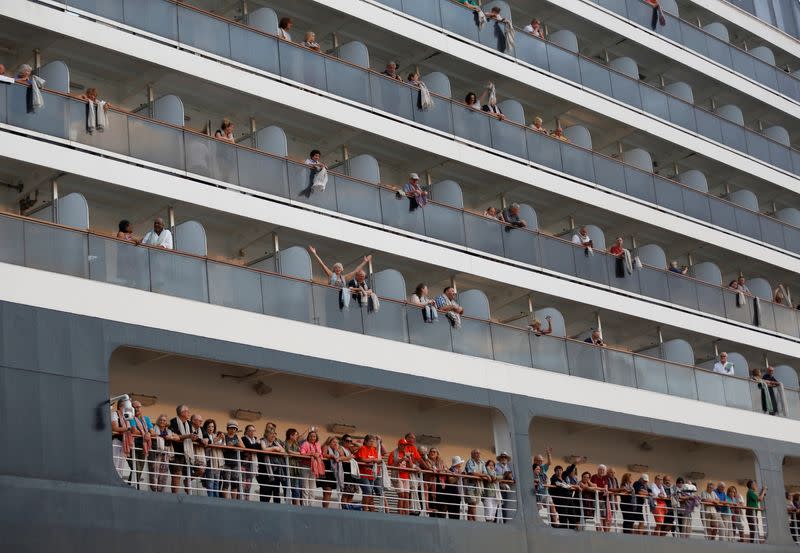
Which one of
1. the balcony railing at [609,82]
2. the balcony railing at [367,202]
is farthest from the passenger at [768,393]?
the balcony railing at [609,82]

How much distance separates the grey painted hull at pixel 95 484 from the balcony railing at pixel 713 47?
15055 millimetres

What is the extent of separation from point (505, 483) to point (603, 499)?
8.17 feet

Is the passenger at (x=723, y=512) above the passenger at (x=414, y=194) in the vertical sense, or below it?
below

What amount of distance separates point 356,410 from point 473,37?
8561 millimetres

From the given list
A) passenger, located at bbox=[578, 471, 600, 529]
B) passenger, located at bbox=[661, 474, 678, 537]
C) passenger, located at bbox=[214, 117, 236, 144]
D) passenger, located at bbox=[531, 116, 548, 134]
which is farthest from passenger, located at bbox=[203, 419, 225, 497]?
passenger, located at bbox=[531, 116, 548, 134]

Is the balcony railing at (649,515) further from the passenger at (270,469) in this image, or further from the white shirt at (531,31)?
the white shirt at (531,31)

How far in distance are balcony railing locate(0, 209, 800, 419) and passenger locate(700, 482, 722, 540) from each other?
206 centimetres

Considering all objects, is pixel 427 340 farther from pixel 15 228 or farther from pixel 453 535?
pixel 15 228

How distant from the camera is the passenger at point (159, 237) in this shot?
19.8 m

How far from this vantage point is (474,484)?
22391 mm

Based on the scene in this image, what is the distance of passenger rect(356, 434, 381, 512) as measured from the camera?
2044 centimetres

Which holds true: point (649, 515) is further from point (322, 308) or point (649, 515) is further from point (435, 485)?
point (322, 308)

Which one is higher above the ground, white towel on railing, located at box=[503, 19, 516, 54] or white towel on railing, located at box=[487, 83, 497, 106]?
white towel on railing, located at box=[503, 19, 516, 54]

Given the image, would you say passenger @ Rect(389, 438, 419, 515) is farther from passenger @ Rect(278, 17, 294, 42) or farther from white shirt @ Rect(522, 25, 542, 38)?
white shirt @ Rect(522, 25, 542, 38)
